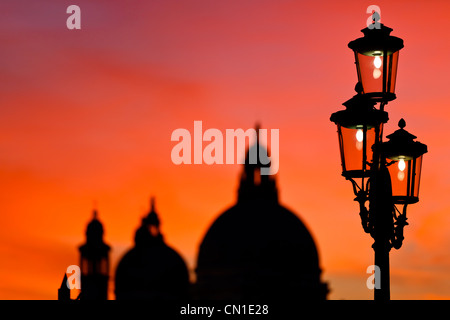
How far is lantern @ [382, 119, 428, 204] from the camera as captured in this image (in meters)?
14.7

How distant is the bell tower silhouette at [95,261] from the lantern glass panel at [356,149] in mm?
46256

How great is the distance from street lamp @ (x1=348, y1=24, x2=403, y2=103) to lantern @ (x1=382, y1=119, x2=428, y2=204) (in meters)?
0.59

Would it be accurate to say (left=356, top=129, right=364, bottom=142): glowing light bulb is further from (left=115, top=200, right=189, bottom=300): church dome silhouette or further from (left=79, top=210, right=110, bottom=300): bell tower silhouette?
(left=115, top=200, right=189, bottom=300): church dome silhouette

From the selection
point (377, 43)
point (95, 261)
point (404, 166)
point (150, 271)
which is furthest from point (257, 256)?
point (377, 43)

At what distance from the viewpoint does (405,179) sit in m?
14.8

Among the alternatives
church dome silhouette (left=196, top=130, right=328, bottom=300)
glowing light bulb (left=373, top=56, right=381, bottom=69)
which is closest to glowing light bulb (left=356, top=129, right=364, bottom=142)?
glowing light bulb (left=373, top=56, right=381, bottom=69)

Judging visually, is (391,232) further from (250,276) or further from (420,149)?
(250,276)

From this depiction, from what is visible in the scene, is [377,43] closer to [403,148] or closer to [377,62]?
[377,62]

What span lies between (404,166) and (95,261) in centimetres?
5207

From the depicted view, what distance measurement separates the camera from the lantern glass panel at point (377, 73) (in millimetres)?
14383

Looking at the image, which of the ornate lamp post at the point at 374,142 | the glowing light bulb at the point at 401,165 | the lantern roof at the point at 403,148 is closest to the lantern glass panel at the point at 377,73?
the ornate lamp post at the point at 374,142

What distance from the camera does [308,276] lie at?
116875mm
